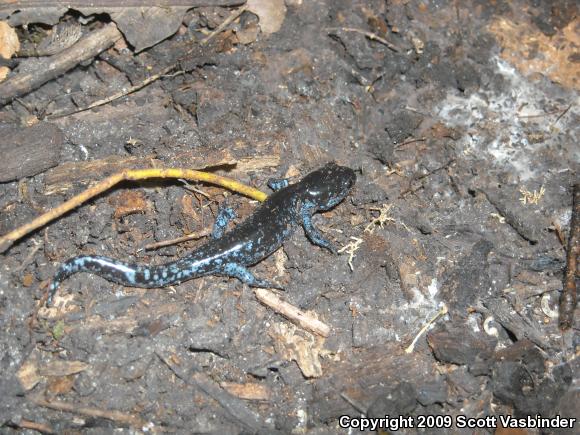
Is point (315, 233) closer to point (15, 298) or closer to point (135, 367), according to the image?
point (135, 367)

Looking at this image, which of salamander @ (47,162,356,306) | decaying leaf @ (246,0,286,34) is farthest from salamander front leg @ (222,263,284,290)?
decaying leaf @ (246,0,286,34)

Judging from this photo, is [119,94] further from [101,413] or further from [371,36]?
[101,413]

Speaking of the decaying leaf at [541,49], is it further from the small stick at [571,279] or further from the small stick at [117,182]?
the small stick at [117,182]

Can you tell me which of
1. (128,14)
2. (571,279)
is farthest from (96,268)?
(571,279)

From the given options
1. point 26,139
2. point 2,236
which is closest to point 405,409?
point 2,236

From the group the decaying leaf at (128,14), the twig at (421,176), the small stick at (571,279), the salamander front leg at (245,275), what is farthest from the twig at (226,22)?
the small stick at (571,279)
